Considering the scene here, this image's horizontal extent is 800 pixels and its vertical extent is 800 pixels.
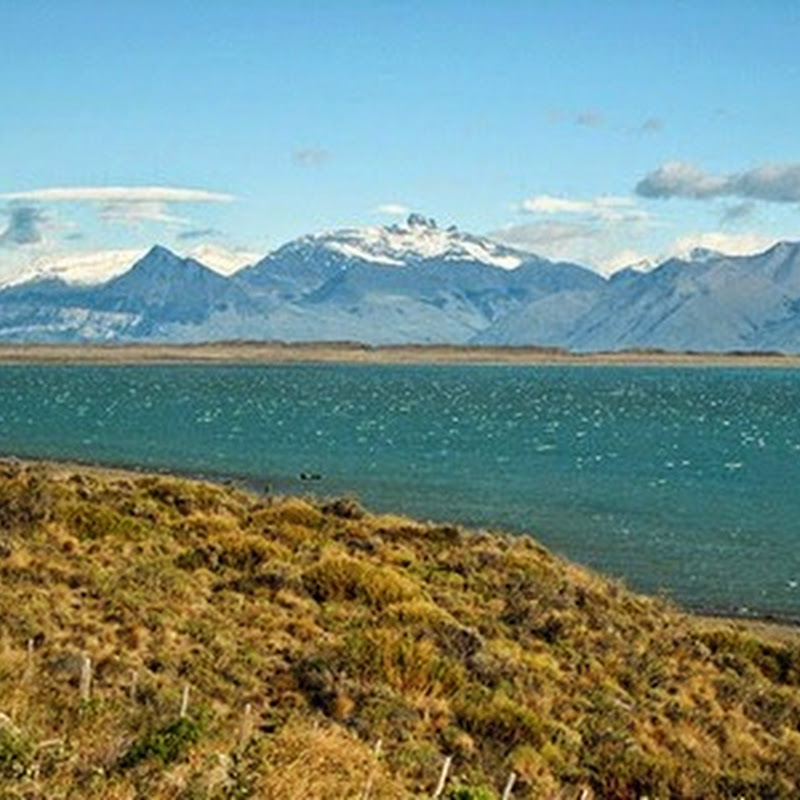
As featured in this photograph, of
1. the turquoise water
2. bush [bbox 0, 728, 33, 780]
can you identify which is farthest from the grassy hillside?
the turquoise water

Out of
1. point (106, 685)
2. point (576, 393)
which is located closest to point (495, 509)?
point (106, 685)

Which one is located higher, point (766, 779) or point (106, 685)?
point (106, 685)

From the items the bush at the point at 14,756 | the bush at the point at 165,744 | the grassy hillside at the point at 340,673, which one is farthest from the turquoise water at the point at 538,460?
the bush at the point at 14,756

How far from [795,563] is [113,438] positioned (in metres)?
56.7

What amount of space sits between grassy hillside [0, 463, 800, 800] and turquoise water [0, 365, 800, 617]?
11.0 m

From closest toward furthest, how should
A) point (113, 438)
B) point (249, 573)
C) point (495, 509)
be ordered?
point (249, 573), point (495, 509), point (113, 438)

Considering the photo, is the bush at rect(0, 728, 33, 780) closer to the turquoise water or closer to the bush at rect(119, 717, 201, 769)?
the bush at rect(119, 717, 201, 769)

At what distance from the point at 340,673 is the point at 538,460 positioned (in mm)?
59866

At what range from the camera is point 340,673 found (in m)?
19.9

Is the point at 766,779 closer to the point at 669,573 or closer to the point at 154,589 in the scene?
the point at 154,589

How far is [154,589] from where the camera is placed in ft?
77.1

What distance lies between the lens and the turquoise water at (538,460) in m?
44.9

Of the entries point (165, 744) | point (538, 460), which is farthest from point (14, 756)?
point (538, 460)

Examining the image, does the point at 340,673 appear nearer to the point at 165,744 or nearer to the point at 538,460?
the point at 165,744
